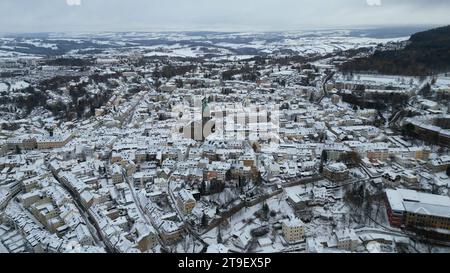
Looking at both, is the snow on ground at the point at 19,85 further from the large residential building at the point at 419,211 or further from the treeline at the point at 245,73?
the large residential building at the point at 419,211

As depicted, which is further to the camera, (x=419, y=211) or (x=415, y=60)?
(x=415, y=60)

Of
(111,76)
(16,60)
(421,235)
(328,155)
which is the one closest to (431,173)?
(328,155)

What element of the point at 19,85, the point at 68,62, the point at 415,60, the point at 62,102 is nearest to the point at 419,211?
the point at 62,102

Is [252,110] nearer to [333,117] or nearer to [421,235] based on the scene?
[333,117]

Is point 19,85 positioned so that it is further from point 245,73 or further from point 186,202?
point 186,202

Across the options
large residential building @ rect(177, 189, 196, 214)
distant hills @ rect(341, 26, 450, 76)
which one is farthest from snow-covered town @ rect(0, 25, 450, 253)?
distant hills @ rect(341, 26, 450, 76)

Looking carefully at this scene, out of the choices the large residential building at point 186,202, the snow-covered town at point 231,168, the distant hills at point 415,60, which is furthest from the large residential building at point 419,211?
the distant hills at point 415,60
